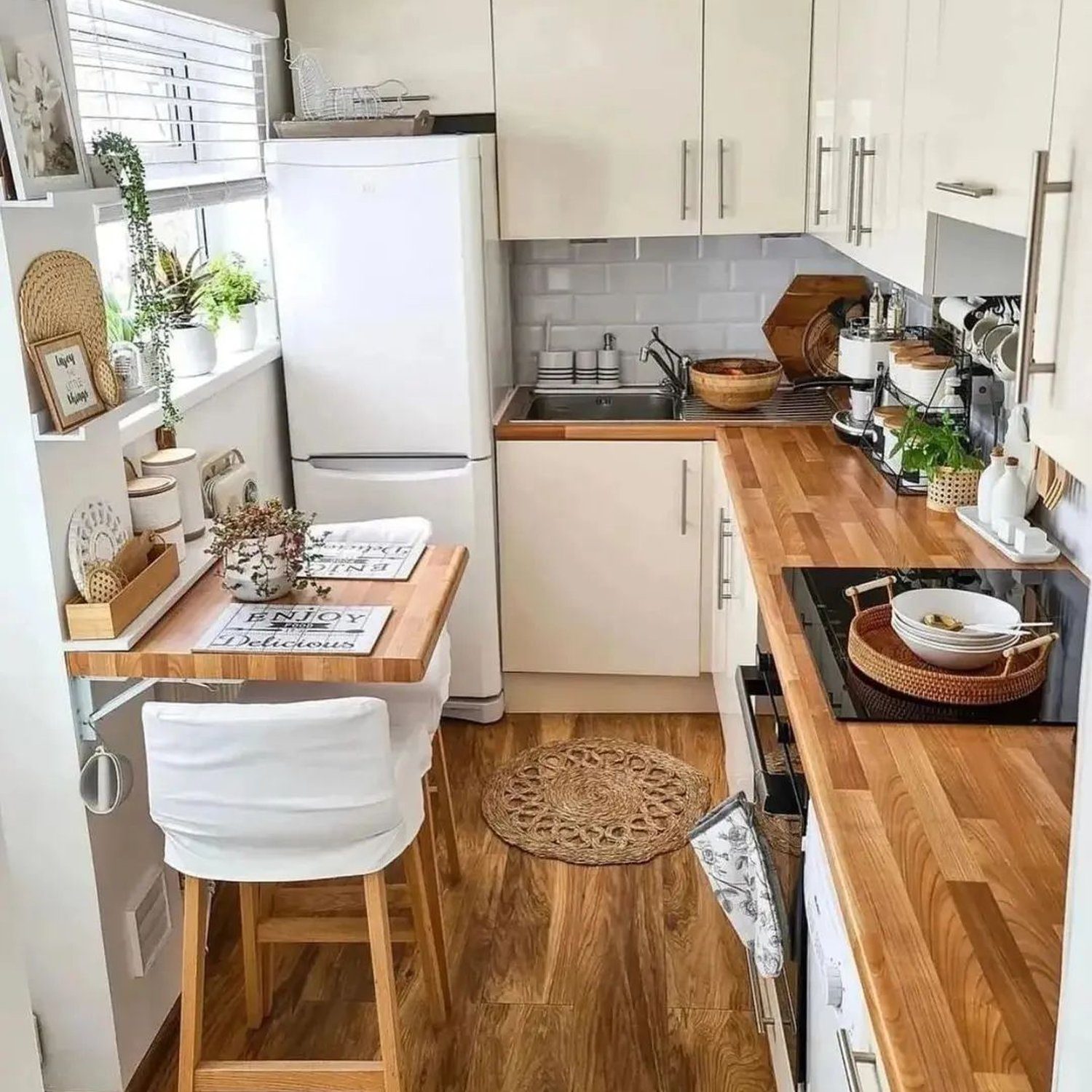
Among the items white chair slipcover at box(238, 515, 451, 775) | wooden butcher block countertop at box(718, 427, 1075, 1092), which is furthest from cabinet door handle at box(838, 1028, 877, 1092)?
white chair slipcover at box(238, 515, 451, 775)

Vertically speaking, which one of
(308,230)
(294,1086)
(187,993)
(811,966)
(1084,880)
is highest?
(308,230)

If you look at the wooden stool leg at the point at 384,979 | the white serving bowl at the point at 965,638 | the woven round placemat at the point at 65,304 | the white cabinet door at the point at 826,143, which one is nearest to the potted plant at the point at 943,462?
the white cabinet door at the point at 826,143

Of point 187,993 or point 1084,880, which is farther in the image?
point 187,993

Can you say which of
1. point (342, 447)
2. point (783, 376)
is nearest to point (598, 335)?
point (783, 376)

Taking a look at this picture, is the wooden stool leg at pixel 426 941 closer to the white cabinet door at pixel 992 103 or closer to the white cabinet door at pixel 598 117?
the white cabinet door at pixel 992 103

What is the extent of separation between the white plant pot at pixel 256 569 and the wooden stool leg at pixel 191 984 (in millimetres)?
535

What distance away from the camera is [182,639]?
2209 mm

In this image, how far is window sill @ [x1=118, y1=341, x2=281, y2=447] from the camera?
8.64 ft

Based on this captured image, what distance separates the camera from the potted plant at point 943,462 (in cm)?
277

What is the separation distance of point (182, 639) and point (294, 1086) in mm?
800

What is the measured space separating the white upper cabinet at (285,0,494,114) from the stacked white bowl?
2248mm

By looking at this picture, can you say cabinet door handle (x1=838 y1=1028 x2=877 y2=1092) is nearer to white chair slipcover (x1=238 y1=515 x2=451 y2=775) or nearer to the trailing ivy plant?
white chair slipcover (x1=238 y1=515 x2=451 y2=775)

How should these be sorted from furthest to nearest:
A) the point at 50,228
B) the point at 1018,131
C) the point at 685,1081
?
the point at 685,1081 < the point at 50,228 < the point at 1018,131

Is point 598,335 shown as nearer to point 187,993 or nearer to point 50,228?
point 50,228
